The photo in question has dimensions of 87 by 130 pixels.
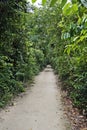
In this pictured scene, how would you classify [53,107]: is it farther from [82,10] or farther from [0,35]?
[82,10]

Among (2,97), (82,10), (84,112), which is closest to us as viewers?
(82,10)

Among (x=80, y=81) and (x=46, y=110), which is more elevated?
A: (x=80, y=81)

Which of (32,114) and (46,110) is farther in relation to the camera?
(46,110)

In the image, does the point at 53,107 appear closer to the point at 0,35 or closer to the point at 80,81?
the point at 80,81

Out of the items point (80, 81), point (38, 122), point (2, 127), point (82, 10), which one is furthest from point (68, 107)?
point (82, 10)

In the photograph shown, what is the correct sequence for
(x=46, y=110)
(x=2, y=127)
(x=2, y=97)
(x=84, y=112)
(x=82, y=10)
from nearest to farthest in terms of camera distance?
1. (x=82, y=10)
2. (x=2, y=127)
3. (x=84, y=112)
4. (x=46, y=110)
5. (x=2, y=97)

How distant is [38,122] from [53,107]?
2.52 m

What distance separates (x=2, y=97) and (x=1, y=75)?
1.03 metres

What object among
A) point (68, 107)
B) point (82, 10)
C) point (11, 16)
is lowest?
point (68, 107)

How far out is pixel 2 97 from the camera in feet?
31.1

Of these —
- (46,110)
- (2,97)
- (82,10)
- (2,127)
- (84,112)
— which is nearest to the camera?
(82,10)

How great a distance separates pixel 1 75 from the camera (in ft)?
32.9

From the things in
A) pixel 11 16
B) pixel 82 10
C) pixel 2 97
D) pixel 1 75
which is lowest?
pixel 2 97

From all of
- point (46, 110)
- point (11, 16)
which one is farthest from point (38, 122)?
point (11, 16)
